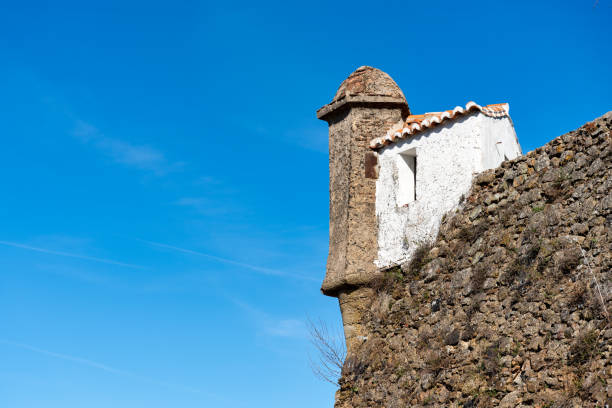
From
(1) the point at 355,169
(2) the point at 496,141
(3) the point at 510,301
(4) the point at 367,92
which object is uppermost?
(4) the point at 367,92

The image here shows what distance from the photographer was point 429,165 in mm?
11859

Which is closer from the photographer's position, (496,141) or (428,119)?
(496,141)

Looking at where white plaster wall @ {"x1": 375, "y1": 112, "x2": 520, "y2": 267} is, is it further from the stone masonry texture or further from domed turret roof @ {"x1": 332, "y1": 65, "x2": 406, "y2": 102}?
domed turret roof @ {"x1": 332, "y1": 65, "x2": 406, "y2": 102}

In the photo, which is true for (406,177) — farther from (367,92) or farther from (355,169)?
(367,92)

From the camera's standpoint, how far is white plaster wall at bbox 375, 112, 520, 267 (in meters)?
11.3

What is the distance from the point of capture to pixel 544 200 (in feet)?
32.0

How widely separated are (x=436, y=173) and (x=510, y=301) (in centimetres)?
296

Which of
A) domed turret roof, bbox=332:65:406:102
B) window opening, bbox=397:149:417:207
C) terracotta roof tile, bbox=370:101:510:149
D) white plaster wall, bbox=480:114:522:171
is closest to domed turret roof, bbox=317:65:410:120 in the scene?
domed turret roof, bbox=332:65:406:102

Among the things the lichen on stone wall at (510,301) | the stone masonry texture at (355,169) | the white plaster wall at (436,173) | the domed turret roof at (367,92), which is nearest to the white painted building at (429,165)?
the white plaster wall at (436,173)

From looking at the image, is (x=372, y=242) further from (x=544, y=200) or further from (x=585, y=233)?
(x=585, y=233)

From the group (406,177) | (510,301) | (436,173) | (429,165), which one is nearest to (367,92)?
(406,177)

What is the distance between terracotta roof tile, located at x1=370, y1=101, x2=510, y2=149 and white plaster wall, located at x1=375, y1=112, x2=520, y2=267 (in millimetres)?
90

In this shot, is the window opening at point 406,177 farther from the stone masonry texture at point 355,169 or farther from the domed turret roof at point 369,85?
the domed turret roof at point 369,85

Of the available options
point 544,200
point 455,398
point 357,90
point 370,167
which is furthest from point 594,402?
point 357,90
